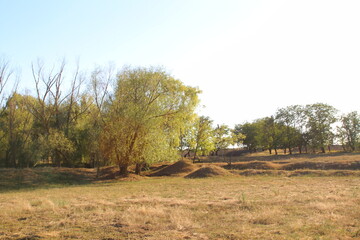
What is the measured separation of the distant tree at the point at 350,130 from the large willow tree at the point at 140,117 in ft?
156

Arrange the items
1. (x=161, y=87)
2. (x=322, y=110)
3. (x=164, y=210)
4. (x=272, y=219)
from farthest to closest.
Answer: (x=322, y=110), (x=161, y=87), (x=164, y=210), (x=272, y=219)

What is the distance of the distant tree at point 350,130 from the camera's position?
6175cm

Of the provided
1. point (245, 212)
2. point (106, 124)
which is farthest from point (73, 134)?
point (245, 212)

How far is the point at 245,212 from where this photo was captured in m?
10.0

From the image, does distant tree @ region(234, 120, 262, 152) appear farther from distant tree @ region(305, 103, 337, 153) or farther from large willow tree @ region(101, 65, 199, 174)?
large willow tree @ region(101, 65, 199, 174)

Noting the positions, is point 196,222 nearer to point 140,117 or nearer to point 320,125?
point 140,117

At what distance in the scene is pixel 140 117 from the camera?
26.9 m

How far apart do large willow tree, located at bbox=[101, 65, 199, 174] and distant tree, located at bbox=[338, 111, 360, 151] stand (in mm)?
47461

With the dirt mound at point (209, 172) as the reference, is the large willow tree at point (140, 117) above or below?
above

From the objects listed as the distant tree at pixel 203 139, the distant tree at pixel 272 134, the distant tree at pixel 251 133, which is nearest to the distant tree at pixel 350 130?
the distant tree at pixel 272 134

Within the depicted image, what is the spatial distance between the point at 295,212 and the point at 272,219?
1.57 m

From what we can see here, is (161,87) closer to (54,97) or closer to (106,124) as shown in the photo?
(106,124)

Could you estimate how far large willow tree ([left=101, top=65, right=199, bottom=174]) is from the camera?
27.3 meters

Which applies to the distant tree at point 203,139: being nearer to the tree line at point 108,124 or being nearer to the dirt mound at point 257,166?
the tree line at point 108,124
